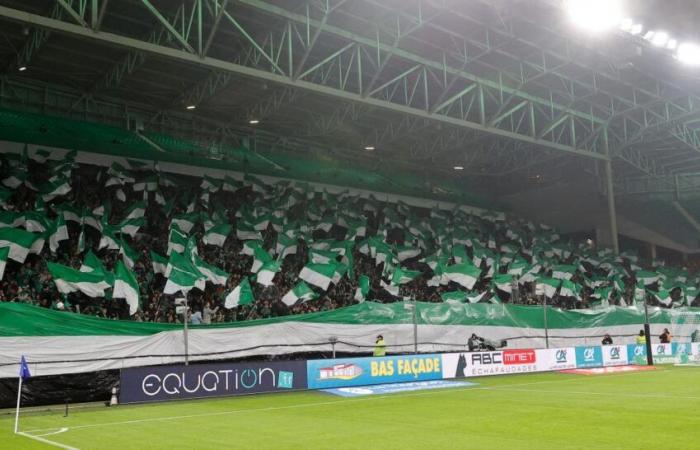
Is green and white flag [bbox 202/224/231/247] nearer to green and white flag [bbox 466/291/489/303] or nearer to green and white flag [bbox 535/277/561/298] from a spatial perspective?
green and white flag [bbox 466/291/489/303]

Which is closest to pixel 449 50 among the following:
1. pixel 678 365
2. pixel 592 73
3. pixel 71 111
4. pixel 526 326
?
pixel 592 73

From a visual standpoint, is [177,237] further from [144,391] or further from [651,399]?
[651,399]

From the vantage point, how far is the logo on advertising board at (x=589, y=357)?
96.1 ft

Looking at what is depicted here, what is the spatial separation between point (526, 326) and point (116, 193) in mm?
20098

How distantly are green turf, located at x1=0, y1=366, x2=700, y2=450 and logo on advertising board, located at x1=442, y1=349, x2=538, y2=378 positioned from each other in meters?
3.46

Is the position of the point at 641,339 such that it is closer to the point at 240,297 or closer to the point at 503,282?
the point at 503,282

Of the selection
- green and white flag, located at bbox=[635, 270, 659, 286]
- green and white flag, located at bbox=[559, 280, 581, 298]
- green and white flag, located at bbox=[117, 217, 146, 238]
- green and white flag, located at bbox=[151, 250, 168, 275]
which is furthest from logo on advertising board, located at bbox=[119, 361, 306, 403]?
green and white flag, located at bbox=[635, 270, 659, 286]

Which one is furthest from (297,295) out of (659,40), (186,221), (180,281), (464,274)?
(659,40)

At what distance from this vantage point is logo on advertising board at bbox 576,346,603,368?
29.3 metres

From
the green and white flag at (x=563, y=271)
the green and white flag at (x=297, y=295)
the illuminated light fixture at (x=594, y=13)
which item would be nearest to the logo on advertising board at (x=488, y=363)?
the green and white flag at (x=297, y=295)

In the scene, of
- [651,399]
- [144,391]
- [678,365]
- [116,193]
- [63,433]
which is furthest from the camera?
[116,193]

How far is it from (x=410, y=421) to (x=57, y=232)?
62.2ft

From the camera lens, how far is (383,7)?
27.4 metres

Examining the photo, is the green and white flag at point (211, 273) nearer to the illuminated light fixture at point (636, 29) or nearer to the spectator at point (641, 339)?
the spectator at point (641, 339)
